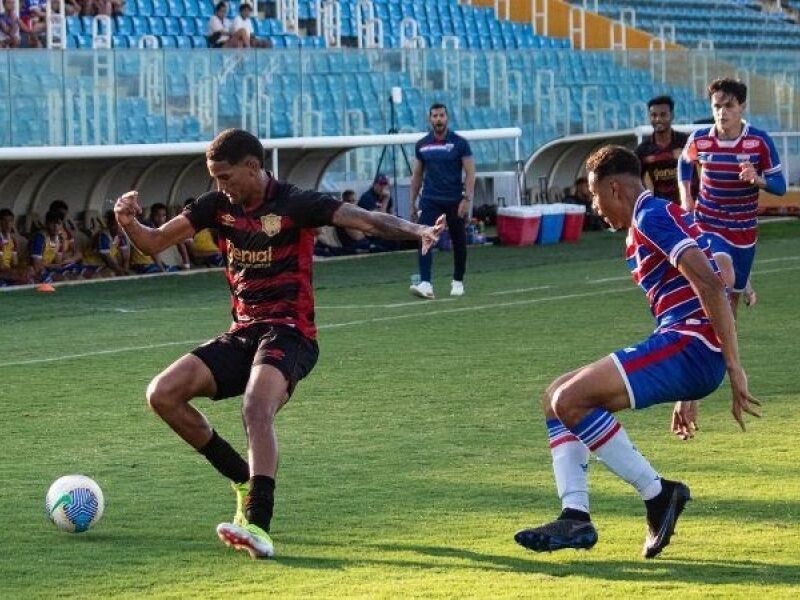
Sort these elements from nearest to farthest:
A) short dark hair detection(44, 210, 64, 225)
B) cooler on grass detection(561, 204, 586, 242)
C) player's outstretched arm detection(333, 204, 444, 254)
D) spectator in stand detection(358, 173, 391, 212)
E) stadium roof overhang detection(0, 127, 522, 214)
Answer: player's outstretched arm detection(333, 204, 444, 254) < stadium roof overhang detection(0, 127, 522, 214) < short dark hair detection(44, 210, 64, 225) < spectator in stand detection(358, 173, 391, 212) < cooler on grass detection(561, 204, 586, 242)

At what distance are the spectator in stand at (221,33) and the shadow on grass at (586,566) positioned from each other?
19.1m

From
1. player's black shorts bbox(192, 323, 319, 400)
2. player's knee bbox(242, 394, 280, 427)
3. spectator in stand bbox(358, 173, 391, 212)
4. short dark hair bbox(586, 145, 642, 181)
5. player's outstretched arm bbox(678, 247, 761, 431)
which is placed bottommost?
spectator in stand bbox(358, 173, 391, 212)

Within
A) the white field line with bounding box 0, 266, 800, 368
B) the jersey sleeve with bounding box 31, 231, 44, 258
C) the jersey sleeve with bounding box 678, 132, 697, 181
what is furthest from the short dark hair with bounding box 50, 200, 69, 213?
the jersey sleeve with bounding box 678, 132, 697, 181

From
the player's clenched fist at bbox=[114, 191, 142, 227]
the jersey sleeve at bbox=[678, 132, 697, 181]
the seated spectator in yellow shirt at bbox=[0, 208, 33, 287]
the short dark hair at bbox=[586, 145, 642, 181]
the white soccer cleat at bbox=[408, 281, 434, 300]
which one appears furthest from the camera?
the seated spectator in yellow shirt at bbox=[0, 208, 33, 287]

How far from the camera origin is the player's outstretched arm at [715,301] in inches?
272

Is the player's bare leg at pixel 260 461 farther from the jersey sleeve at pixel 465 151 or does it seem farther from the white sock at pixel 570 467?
the jersey sleeve at pixel 465 151

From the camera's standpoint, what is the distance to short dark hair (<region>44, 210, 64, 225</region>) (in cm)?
2105

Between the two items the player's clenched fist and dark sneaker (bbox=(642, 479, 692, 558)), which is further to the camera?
the player's clenched fist

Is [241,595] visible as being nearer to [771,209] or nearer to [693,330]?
[693,330]

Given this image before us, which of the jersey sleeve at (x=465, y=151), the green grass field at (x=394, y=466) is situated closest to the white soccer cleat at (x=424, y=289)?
the green grass field at (x=394, y=466)

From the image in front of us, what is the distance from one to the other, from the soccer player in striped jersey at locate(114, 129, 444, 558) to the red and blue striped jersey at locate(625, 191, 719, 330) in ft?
2.97

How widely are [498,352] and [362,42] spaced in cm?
1651

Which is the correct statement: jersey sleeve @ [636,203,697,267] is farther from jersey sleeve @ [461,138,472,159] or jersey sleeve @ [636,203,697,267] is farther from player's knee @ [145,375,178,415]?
jersey sleeve @ [461,138,472,159]

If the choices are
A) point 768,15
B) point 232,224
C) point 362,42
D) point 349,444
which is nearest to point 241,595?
point 232,224
